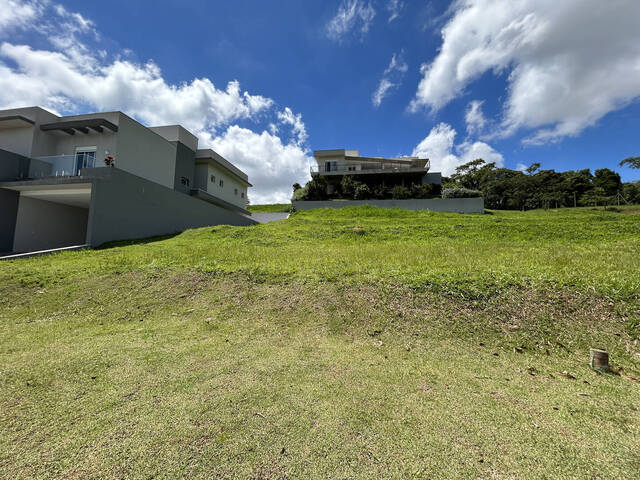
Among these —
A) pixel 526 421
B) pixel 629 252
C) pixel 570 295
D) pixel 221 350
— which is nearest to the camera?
pixel 526 421

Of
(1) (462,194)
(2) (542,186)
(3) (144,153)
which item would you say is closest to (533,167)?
(2) (542,186)

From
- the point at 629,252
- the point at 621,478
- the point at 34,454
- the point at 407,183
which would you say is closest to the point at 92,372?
the point at 34,454

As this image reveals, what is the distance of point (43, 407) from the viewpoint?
2.26 m

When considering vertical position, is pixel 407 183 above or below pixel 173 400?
above

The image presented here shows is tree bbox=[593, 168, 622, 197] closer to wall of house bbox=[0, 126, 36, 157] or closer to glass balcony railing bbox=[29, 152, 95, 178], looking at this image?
glass balcony railing bbox=[29, 152, 95, 178]

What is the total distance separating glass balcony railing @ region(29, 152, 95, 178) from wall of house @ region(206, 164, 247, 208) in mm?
8637

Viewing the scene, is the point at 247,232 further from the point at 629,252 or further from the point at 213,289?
the point at 629,252

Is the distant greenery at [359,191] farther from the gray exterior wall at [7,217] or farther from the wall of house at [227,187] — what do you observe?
the gray exterior wall at [7,217]

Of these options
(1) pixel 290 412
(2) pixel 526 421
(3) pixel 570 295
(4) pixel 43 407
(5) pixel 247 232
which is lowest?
(4) pixel 43 407

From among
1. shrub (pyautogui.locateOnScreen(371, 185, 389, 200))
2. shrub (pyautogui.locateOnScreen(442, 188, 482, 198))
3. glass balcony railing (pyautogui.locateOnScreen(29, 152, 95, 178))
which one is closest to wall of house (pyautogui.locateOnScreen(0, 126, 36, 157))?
glass balcony railing (pyautogui.locateOnScreen(29, 152, 95, 178))

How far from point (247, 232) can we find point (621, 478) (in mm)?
11434

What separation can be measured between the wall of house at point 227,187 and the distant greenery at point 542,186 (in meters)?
22.1

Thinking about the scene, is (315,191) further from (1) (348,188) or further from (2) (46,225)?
(2) (46,225)

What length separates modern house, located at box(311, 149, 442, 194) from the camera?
2798cm
